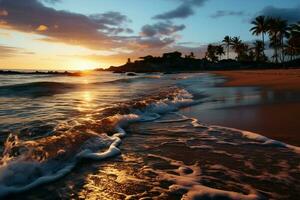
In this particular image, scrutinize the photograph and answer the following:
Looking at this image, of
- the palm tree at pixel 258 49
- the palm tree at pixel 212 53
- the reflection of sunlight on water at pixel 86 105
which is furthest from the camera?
the palm tree at pixel 212 53

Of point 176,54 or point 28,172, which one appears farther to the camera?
A: point 176,54

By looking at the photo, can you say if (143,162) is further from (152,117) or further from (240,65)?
(240,65)

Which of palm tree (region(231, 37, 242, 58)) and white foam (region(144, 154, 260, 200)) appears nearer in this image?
white foam (region(144, 154, 260, 200))

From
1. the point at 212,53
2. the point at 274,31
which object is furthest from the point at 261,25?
the point at 212,53

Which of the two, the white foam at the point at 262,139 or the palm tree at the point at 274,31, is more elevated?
the palm tree at the point at 274,31

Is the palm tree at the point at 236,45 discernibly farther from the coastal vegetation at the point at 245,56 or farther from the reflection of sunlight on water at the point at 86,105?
the reflection of sunlight on water at the point at 86,105

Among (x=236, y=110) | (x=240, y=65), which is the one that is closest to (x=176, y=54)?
(x=240, y=65)

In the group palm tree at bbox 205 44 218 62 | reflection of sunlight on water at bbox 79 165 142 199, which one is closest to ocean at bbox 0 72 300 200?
reflection of sunlight on water at bbox 79 165 142 199

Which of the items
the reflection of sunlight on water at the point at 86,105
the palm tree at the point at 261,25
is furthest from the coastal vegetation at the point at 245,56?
the reflection of sunlight on water at the point at 86,105

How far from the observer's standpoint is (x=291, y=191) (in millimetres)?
3676

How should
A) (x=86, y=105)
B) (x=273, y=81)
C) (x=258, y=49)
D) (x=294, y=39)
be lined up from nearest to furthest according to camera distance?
(x=86, y=105)
(x=273, y=81)
(x=294, y=39)
(x=258, y=49)

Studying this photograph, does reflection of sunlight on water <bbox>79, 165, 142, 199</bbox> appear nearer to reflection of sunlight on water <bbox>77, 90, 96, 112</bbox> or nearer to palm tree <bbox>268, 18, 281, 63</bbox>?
reflection of sunlight on water <bbox>77, 90, 96, 112</bbox>

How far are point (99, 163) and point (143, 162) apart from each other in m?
0.68

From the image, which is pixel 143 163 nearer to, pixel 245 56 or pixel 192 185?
pixel 192 185
